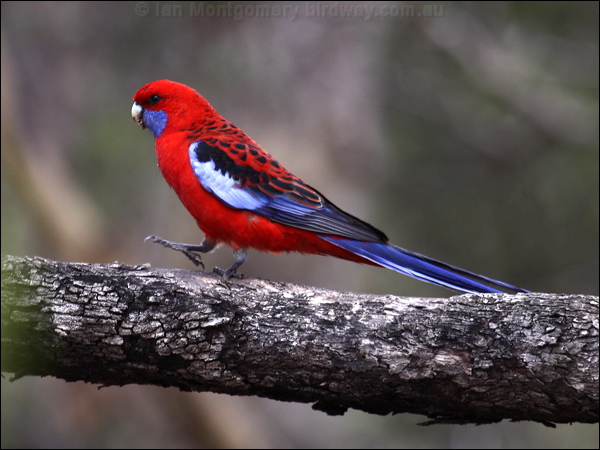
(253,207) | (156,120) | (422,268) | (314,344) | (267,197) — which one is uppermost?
(156,120)

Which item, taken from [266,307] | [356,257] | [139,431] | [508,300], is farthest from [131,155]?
[508,300]

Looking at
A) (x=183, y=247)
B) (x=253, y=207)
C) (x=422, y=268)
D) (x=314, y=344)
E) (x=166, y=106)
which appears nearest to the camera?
(x=314, y=344)

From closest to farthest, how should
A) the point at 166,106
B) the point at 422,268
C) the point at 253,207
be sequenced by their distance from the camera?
the point at 422,268 < the point at 253,207 < the point at 166,106

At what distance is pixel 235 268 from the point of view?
4.42 m

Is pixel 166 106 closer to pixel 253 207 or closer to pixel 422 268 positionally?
pixel 253 207

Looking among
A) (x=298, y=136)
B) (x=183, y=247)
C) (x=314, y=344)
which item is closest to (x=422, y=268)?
(x=314, y=344)

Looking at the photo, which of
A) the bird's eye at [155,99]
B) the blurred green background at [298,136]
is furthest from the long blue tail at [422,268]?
the blurred green background at [298,136]

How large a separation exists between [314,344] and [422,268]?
117 centimetres

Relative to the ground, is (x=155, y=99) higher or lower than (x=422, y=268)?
higher

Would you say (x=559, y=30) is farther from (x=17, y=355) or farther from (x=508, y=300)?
(x=17, y=355)

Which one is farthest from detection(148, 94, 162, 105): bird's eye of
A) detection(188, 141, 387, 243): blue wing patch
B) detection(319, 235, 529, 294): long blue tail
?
detection(319, 235, 529, 294): long blue tail

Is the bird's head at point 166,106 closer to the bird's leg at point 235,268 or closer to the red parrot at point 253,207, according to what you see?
the red parrot at point 253,207

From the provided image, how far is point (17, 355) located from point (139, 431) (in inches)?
193

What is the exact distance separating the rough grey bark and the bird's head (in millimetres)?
1772
